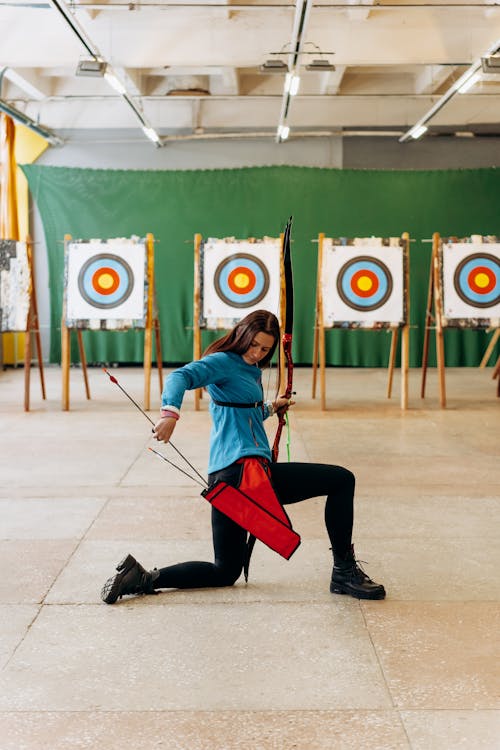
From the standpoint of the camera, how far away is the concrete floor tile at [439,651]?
181 cm

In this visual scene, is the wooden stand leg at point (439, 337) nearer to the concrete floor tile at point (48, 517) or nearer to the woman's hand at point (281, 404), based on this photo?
the concrete floor tile at point (48, 517)

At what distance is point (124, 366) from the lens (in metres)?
9.94

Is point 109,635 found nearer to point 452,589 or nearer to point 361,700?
point 361,700

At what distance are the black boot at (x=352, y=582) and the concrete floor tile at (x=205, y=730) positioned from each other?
2.18ft

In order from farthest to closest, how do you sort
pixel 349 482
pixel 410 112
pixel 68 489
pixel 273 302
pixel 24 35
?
pixel 410 112 → pixel 24 35 → pixel 273 302 → pixel 68 489 → pixel 349 482

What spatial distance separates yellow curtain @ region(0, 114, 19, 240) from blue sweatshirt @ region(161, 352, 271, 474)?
7245 millimetres

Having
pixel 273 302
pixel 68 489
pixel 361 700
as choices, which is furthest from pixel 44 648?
pixel 273 302

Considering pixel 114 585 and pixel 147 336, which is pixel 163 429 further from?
pixel 147 336

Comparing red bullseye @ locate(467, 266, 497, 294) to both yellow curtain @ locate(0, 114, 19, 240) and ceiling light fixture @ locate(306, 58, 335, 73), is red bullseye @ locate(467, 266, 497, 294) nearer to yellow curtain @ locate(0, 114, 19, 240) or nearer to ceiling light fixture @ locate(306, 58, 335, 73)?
ceiling light fixture @ locate(306, 58, 335, 73)

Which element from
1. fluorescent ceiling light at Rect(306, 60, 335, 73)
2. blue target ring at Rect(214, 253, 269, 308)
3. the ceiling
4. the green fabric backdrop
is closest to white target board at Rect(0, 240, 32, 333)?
blue target ring at Rect(214, 253, 269, 308)

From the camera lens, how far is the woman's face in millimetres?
2375

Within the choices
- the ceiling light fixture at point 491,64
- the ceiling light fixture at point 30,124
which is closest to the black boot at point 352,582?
the ceiling light fixture at point 491,64

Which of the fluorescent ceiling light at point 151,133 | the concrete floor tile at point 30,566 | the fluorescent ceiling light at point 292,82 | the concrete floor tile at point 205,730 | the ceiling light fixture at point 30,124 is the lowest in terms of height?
the concrete floor tile at point 205,730

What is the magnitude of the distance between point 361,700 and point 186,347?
26.6 feet
